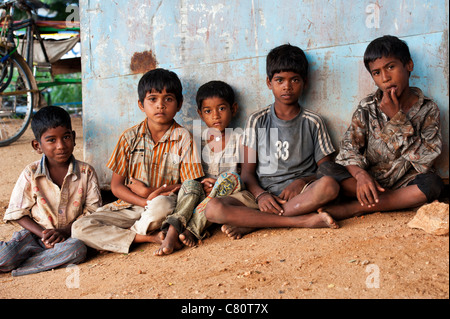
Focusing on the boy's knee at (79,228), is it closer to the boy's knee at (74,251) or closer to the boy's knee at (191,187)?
the boy's knee at (74,251)

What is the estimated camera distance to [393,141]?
2.79 metres

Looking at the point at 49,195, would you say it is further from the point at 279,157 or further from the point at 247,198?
the point at 279,157

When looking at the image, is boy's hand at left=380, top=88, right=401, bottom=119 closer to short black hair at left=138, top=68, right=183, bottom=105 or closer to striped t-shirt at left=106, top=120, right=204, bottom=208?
striped t-shirt at left=106, top=120, right=204, bottom=208

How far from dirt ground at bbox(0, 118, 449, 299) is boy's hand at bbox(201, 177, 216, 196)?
291mm

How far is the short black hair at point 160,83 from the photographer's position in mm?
3182

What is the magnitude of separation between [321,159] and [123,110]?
177cm

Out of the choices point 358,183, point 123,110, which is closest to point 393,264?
point 358,183

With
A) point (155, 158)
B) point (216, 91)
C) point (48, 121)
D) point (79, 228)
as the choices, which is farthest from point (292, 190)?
point (48, 121)

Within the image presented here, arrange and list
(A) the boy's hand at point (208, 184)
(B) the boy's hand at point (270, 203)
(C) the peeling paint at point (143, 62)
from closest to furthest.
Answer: (B) the boy's hand at point (270, 203) → (A) the boy's hand at point (208, 184) → (C) the peeling paint at point (143, 62)

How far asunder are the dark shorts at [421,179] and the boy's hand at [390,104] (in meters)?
0.44

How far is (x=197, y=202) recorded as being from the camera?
2.97 meters

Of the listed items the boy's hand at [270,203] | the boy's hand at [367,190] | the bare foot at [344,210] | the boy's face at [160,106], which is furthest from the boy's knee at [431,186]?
the boy's face at [160,106]

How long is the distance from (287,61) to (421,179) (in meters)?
1.15

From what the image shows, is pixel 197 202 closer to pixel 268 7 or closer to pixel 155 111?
pixel 155 111
